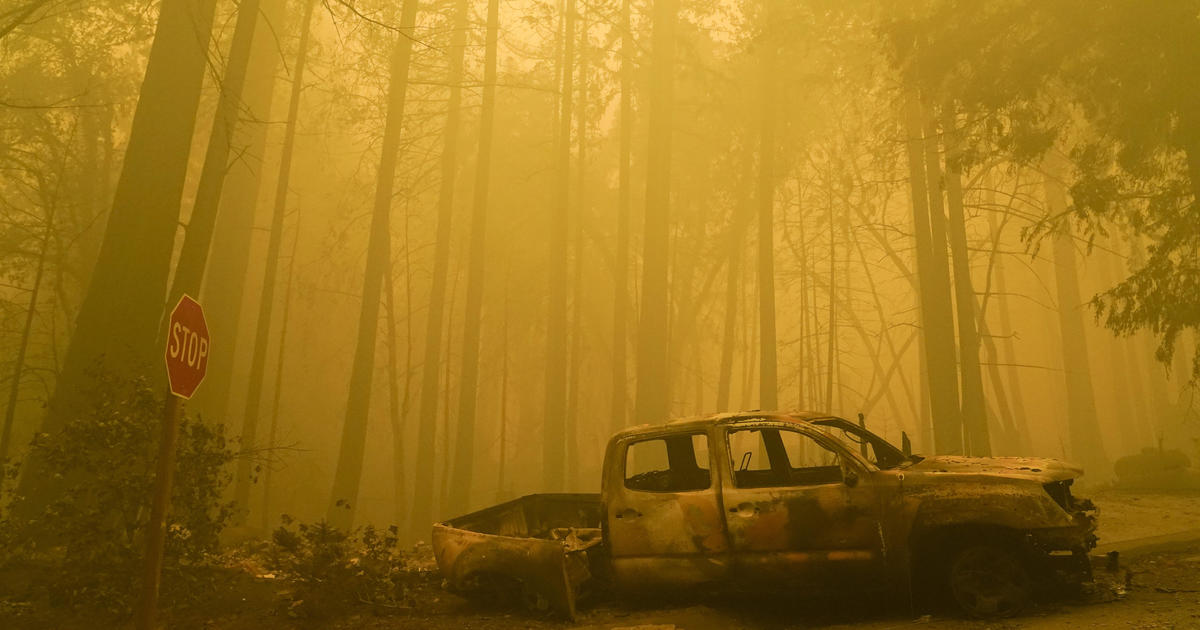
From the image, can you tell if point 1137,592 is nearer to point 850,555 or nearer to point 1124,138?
point 850,555

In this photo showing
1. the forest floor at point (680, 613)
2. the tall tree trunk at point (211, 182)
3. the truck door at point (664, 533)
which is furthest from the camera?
the tall tree trunk at point (211, 182)

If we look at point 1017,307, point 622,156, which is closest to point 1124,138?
point 622,156

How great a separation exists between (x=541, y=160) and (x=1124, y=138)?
20.1 metres

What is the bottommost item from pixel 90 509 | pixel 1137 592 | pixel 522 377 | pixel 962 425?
pixel 1137 592

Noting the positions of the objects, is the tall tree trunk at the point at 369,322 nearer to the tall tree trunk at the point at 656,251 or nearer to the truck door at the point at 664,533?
the tall tree trunk at the point at 656,251

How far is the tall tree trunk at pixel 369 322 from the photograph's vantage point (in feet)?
44.9

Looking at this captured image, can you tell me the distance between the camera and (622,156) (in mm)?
23359

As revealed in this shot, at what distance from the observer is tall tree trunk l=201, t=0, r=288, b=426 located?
46.1ft

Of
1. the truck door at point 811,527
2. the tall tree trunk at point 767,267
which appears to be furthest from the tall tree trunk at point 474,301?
the truck door at point 811,527

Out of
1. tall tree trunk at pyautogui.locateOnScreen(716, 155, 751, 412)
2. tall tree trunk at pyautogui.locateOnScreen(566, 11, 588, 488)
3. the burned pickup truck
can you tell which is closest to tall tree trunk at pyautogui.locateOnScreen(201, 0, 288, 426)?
the burned pickup truck

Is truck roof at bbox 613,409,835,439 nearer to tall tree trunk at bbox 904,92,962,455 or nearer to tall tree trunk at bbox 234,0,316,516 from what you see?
tall tree trunk at bbox 904,92,962,455

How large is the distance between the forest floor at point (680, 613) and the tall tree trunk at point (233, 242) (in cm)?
713

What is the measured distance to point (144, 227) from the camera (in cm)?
812

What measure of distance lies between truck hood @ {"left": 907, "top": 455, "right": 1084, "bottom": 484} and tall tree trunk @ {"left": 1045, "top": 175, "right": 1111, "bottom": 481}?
18.7m
